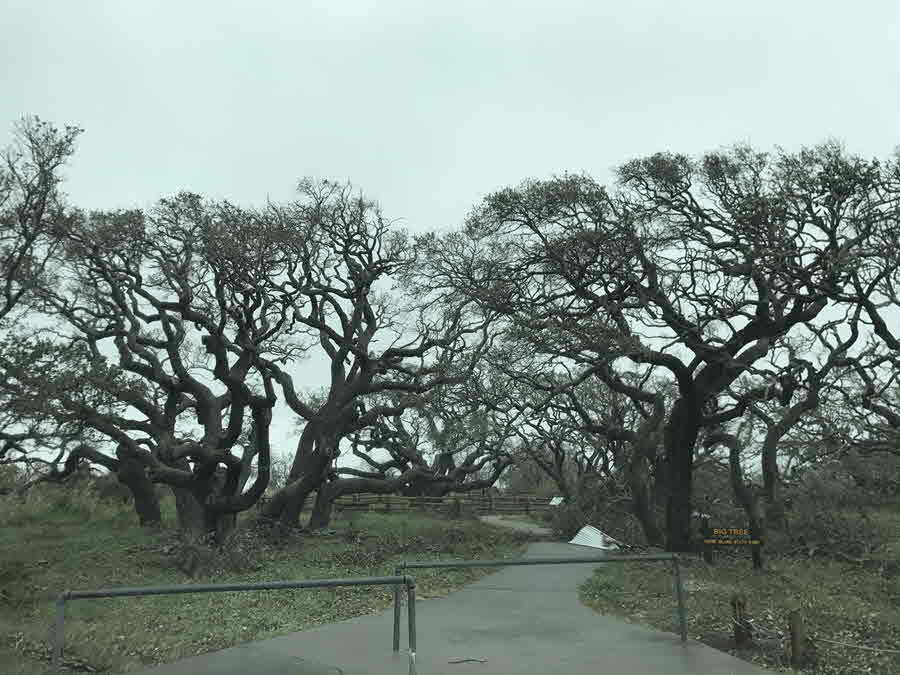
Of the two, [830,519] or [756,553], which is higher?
[830,519]

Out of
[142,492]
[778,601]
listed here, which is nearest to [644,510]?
[778,601]

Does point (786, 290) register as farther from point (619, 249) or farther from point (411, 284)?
point (411, 284)

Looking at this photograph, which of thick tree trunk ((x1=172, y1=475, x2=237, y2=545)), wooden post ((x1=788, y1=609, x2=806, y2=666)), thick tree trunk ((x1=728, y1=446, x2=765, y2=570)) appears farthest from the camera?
thick tree trunk ((x1=172, y1=475, x2=237, y2=545))

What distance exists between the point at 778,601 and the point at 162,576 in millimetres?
12136

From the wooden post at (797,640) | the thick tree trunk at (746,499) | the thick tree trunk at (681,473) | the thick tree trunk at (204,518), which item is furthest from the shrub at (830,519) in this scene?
the thick tree trunk at (204,518)

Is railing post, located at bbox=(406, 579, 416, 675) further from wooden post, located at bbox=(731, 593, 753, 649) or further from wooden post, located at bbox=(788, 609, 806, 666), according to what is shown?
wooden post, located at bbox=(788, 609, 806, 666)

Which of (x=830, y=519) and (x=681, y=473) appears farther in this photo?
(x=681, y=473)

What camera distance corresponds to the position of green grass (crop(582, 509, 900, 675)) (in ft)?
26.2

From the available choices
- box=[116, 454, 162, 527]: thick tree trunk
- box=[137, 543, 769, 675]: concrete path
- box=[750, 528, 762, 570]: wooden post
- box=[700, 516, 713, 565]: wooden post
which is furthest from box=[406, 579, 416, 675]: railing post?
box=[116, 454, 162, 527]: thick tree trunk

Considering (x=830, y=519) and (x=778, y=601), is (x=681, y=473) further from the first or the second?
(x=778, y=601)

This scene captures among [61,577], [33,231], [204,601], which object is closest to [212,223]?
[33,231]

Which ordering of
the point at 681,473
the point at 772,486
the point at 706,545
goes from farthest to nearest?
the point at 681,473 → the point at 772,486 → the point at 706,545

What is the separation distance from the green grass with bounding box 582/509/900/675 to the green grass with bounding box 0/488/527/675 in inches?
136

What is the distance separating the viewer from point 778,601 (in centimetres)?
1091
